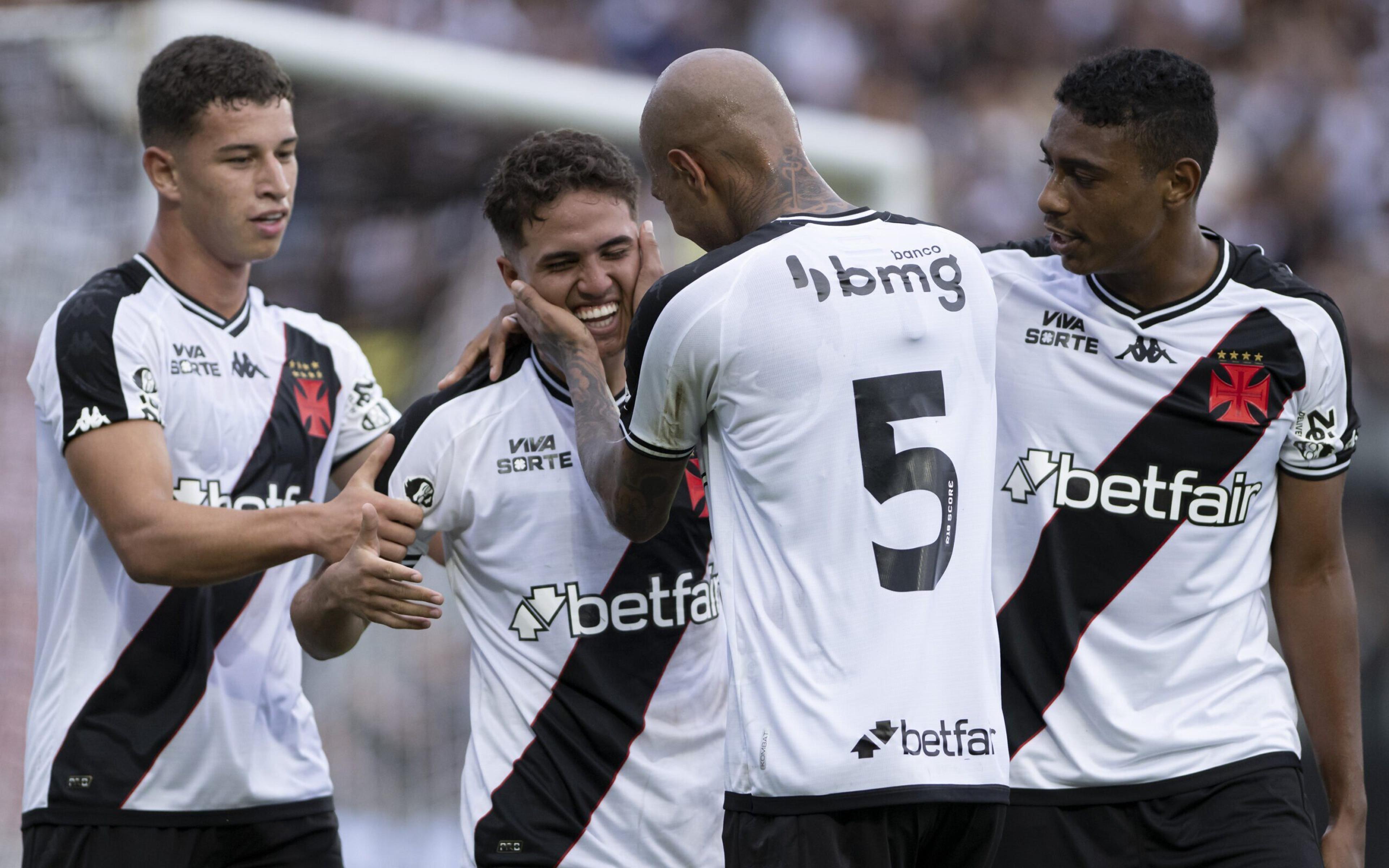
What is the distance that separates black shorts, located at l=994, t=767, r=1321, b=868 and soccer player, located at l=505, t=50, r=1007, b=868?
30.3 inches

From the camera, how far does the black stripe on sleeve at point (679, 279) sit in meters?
2.45

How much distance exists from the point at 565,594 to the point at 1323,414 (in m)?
1.73

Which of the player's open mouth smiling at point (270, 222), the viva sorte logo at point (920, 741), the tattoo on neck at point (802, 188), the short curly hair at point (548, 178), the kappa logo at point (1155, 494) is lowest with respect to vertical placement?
the viva sorte logo at point (920, 741)

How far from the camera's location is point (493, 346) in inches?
126

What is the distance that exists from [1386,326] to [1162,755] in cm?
500

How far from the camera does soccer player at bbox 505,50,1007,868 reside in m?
2.28

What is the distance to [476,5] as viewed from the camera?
6.75 meters

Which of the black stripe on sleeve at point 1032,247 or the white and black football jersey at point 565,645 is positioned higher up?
the black stripe on sleeve at point 1032,247

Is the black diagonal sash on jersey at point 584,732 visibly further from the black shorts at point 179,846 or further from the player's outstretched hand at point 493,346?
the black shorts at point 179,846

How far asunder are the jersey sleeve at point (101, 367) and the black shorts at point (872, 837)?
182cm

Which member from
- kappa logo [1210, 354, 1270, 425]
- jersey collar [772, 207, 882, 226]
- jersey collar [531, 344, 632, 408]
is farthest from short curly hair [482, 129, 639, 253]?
kappa logo [1210, 354, 1270, 425]

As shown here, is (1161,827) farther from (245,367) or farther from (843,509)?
(245,367)

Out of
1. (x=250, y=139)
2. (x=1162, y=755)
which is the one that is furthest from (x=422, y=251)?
(x=1162, y=755)

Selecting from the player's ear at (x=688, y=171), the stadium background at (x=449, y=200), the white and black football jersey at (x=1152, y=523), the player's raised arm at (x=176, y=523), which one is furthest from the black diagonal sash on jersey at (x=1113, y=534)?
the stadium background at (x=449, y=200)
